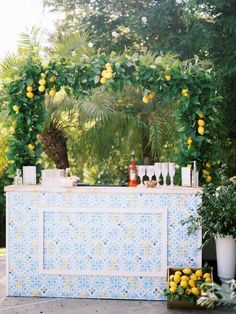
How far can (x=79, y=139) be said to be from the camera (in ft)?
27.3

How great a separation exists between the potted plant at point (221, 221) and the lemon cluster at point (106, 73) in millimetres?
1328

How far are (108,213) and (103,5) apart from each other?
6.25m

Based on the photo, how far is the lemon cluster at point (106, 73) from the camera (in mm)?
4223

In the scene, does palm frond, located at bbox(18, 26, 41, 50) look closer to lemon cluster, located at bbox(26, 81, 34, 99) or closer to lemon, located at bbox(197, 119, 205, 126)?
lemon cluster, located at bbox(26, 81, 34, 99)

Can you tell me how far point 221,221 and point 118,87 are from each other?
5.12 ft

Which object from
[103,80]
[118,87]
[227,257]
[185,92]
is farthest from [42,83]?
[227,257]

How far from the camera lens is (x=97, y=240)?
4133mm

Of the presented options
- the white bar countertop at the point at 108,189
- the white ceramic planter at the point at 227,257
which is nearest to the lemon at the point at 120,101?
the white bar countertop at the point at 108,189

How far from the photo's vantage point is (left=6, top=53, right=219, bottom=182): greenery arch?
4.26 meters

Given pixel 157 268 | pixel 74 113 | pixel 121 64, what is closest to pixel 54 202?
pixel 157 268

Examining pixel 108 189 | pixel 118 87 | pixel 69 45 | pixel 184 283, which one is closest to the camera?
pixel 184 283

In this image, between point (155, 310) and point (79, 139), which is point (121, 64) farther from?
point (79, 139)

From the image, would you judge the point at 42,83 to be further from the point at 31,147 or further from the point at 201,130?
the point at 201,130

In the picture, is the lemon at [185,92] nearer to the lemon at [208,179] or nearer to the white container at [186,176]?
the white container at [186,176]
